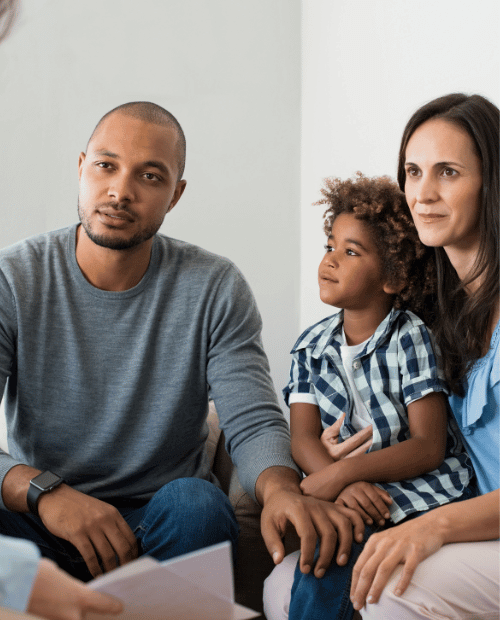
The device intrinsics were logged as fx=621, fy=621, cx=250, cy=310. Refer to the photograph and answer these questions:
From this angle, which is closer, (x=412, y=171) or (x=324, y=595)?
(x=324, y=595)

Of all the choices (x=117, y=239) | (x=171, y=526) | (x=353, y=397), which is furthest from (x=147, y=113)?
(x=171, y=526)

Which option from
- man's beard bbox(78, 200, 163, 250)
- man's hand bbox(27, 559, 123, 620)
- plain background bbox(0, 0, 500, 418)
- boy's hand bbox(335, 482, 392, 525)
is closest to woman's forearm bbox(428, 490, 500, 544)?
boy's hand bbox(335, 482, 392, 525)

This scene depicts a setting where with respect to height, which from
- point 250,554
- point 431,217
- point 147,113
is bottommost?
point 250,554

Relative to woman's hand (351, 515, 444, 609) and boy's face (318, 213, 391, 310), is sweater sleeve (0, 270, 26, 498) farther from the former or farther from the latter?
woman's hand (351, 515, 444, 609)

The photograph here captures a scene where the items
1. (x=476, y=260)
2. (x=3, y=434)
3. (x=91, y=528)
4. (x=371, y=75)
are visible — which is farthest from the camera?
(x=371, y=75)

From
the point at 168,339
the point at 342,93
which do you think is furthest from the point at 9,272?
the point at 342,93

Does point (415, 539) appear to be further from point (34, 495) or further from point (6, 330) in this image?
point (6, 330)

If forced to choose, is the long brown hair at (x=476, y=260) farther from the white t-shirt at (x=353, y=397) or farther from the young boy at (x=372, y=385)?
the white t-shirt at (x=353, y=397)

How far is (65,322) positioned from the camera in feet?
4.52

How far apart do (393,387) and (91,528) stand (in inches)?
25.7

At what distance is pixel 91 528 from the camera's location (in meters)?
1.10

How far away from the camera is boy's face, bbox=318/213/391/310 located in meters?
1.39

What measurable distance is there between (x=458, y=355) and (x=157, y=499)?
0.66m

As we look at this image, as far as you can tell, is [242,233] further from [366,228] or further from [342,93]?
[366,228]
